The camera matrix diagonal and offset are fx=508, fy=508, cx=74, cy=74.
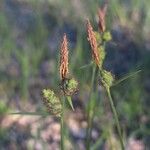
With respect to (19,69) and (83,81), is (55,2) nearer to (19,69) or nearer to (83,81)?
(19,69)

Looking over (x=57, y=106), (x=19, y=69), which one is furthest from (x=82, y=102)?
(x=57, y=106)

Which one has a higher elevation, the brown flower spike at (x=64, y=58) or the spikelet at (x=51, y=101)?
the brown flower spike at (x=64, y=58)

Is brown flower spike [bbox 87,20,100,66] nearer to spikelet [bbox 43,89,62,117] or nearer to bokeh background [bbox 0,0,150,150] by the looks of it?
spikelet [bbox 43,89,62,117]

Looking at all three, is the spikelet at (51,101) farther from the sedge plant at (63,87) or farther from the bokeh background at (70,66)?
the bokeh background at (70,66)

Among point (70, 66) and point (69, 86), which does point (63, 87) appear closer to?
point (69, 86)

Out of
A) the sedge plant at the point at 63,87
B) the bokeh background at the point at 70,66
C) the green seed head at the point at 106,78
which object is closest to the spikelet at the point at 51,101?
the sedge plant at the point at 63,87

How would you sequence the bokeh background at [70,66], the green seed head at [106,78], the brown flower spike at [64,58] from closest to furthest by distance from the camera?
the brown flower spike at [64,58] < the green seed head at [106,78] < the bokeh background at [70,66]

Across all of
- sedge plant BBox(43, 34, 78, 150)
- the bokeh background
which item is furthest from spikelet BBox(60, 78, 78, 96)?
the bokeh background

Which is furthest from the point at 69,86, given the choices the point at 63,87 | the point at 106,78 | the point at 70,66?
the point at 70,66
